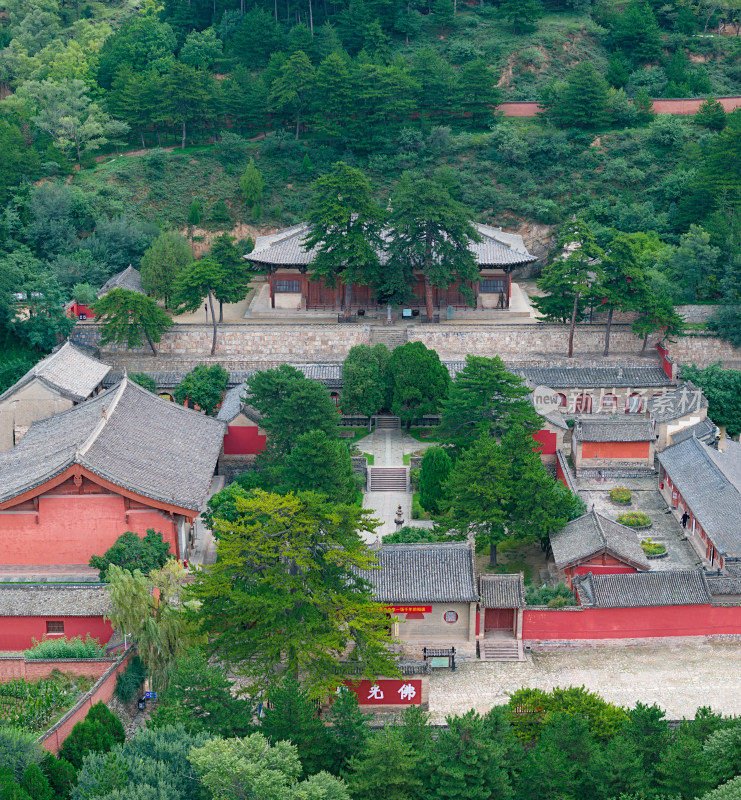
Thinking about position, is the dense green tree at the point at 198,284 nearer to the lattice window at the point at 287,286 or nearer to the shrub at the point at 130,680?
the lattice window at the point at 287,286

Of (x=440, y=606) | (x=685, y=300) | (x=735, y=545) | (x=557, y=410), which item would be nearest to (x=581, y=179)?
(x=685, y=300)

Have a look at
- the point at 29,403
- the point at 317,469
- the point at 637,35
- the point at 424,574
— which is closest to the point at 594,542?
the point at 424,574

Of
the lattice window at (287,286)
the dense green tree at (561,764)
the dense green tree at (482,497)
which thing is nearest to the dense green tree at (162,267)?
the lattice window at (287,286)

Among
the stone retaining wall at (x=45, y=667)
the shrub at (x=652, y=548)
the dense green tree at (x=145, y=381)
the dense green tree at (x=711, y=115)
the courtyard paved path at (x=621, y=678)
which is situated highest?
the dense green tree at (x=711, y=115)

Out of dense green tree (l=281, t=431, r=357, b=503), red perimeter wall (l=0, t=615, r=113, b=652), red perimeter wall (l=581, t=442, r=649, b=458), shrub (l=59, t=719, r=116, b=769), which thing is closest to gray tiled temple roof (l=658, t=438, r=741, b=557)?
red perimeter wall (l=581, t=442, r=649, b=458)

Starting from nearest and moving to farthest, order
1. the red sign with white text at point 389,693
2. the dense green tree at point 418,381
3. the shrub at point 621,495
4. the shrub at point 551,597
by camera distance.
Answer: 1. the red sign with white text at point 389,693
2. the shrub at point 551,597
3. the shrub at point 621,495
4. the dense green tree at point 418,381

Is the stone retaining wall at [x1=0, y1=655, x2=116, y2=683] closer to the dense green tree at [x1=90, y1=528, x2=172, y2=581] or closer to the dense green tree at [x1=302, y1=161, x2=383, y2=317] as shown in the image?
the dense green tree at [x1=90, y1=528, x2=172, y2=581]

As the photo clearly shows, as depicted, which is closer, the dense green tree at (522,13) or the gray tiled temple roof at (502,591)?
the gray tiled temple roof at (502,591)

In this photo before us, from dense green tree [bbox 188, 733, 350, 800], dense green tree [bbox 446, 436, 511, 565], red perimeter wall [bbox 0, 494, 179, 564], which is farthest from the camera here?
dense green tree [bbox 446, 436, 511, 565]
